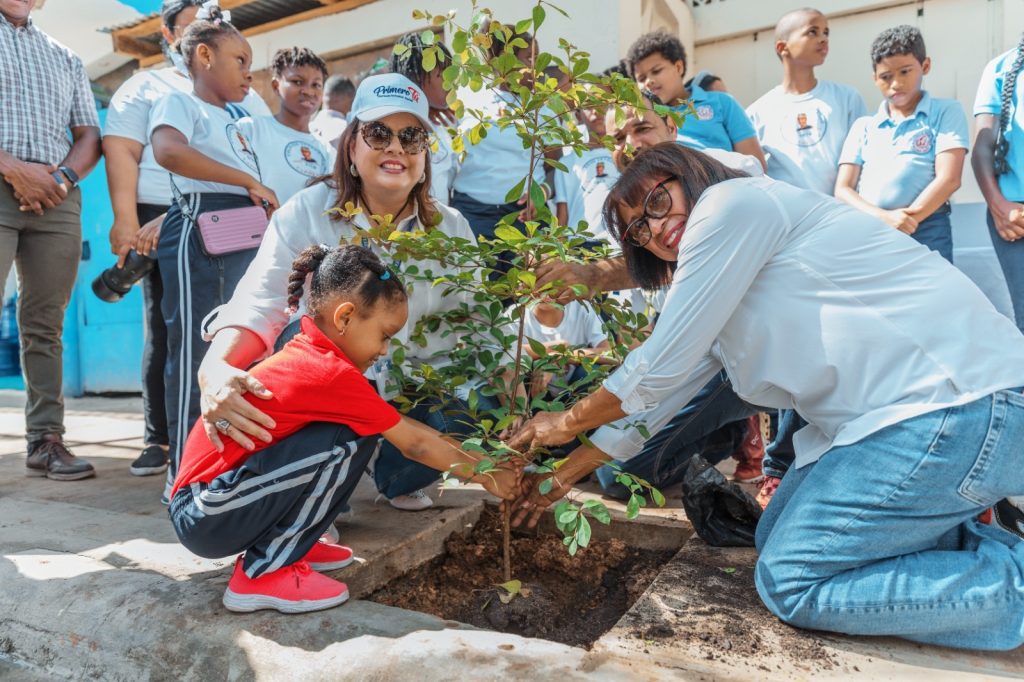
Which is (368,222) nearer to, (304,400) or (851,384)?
(304,400)

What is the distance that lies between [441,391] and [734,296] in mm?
840

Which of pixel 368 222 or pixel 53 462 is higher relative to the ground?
pixel 368 222

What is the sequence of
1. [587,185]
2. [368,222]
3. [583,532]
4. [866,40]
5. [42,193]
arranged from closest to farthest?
[583,532] < [368,222] < [42,193] < [587,185] < [866,40]

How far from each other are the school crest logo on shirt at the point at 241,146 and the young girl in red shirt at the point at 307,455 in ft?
5.01

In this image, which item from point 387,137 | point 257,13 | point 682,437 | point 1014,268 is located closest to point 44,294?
point 387,137

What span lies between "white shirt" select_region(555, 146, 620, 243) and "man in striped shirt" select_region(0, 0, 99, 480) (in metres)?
2.37

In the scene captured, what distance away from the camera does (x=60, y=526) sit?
104 inches

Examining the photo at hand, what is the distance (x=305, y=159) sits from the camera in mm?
3660

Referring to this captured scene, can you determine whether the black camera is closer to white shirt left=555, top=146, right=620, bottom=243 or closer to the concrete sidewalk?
the concrete sidewalk

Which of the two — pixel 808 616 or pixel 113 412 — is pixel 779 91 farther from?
pixel 113 412

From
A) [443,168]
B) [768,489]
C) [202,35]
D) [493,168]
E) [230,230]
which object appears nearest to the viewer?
[768,489]

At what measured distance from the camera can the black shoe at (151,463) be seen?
3561mm

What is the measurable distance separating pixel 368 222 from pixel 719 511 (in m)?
1.47

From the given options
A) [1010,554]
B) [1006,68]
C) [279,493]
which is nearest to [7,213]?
[279,493]
